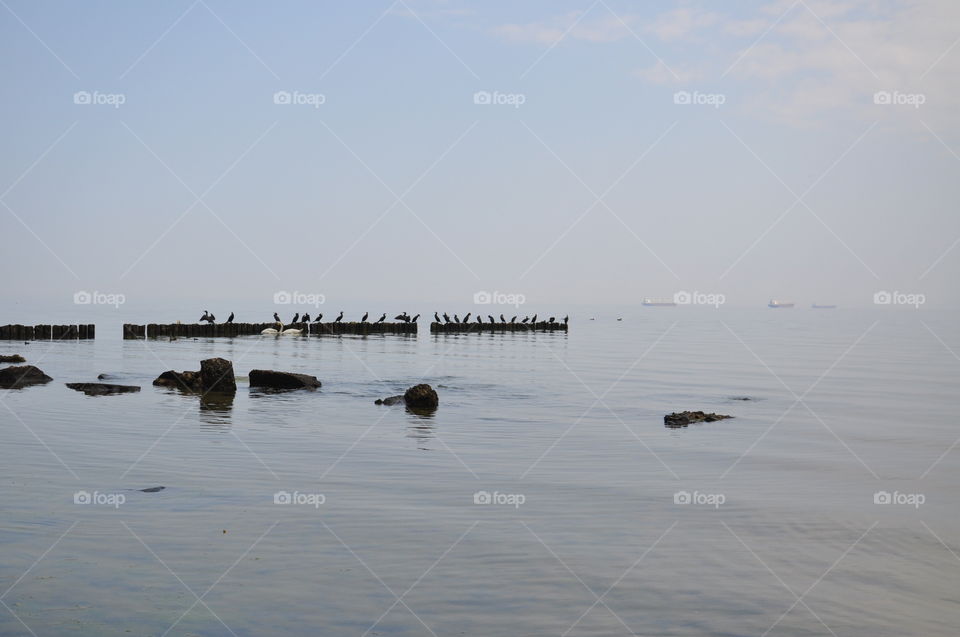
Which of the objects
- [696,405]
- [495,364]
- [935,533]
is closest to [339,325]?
[495,364]

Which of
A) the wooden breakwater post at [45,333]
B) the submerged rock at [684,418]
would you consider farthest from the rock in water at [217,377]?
the wooden breakwater post at [45,333]

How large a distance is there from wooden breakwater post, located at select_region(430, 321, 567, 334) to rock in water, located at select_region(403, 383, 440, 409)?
6676cm

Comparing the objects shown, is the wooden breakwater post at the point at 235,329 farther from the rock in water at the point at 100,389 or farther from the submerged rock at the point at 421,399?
the submerged rock at the point at 421,399

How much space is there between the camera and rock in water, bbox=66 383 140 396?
29675 millimetres

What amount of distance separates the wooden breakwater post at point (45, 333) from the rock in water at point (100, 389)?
124ft

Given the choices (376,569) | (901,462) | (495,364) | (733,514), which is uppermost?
(495,364)

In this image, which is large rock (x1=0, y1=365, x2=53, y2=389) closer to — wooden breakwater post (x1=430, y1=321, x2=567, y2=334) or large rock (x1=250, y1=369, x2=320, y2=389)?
large rock (x1=250, y1=369, x2=320, y2=389)

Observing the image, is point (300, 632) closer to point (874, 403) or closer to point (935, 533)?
point (935, 533)

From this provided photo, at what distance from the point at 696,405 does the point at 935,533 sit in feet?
60.0

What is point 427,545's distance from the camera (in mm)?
12141

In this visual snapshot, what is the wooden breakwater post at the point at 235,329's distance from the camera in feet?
240

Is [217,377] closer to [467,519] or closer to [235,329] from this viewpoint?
[467,519]

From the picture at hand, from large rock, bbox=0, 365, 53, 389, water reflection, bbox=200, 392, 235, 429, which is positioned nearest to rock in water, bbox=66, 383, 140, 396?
large rock, bbox=0, 365, 53, 389

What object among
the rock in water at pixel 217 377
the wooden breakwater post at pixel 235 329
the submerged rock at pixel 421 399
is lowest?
the submerged rock at pixel 421 399
